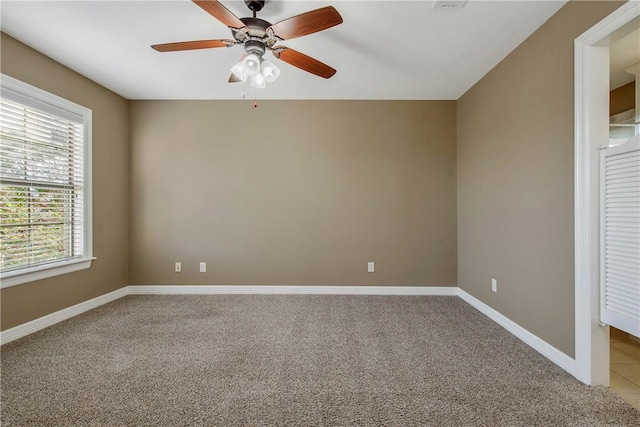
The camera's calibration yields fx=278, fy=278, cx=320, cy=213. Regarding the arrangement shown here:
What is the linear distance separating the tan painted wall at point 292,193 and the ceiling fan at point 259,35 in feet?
5.52

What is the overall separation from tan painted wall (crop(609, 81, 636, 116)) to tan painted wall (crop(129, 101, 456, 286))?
1.75 meters

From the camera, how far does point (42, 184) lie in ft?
8.69

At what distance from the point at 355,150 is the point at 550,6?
219 cm

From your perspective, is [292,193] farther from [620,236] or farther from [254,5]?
[620,236]

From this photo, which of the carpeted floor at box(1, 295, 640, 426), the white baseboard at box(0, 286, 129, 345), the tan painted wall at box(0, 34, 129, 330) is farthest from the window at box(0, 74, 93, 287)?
the carpeted floor at box(1, 295, 640, 426)

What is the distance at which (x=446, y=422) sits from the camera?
1.47m

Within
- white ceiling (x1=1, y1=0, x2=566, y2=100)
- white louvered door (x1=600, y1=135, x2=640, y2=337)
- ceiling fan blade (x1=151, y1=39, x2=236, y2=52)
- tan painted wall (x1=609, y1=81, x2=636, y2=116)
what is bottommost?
white louvered door (x1=600, y1=135, x2=640, y2=337)

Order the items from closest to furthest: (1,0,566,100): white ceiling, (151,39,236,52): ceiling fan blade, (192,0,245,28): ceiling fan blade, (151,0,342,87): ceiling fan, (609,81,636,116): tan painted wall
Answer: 1. (192,0,245,28): ceiling fan blade
2. (151,0,342,87): ceiling fan
3. (151,39,236,52): ceiling fan blade
4. (1,0,566,100): white ceiling
5. (609,81,636,116): tan painted wall

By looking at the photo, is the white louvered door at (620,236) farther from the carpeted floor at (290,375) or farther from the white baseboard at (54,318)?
the white baseboard at (54,318)

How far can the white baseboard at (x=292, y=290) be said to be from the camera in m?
3.68

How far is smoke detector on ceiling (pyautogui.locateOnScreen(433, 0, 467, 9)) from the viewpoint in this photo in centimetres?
190

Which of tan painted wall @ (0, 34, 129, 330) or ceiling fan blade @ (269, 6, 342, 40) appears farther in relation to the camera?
tan painted wall @ (0, 34, 129, 330)

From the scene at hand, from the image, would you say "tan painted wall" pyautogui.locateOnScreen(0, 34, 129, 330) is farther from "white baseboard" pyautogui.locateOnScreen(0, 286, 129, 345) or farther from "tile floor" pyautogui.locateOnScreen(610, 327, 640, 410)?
"tile floor" pyautogui.locateOnScreen(610, 327, 640, 410)

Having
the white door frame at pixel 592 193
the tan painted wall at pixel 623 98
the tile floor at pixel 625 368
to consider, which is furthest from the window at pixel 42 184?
the tan painted wall at pixel 623 98
